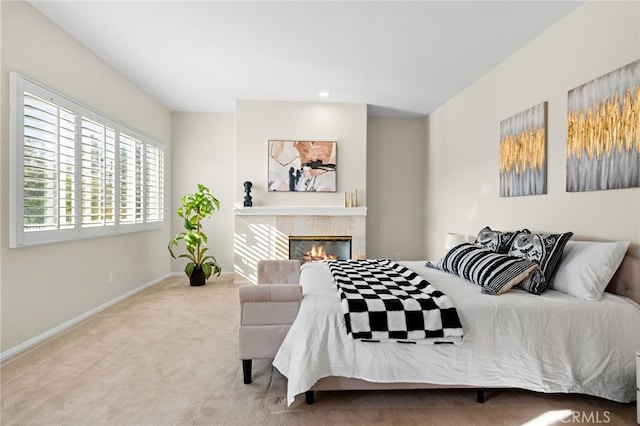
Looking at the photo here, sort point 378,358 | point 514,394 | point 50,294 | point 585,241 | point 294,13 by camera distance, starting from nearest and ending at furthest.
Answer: point 378,358 < point 514,394 < point 585,241 < point 294,13 < point 50,294

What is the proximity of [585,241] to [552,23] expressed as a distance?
6.20ft

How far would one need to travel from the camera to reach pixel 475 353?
2104mm

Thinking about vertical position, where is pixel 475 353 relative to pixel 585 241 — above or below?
below

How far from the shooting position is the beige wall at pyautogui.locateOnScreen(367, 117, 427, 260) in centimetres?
628

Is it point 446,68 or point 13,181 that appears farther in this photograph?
point 446,68

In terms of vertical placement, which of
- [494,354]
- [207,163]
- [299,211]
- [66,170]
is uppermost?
[207,163]

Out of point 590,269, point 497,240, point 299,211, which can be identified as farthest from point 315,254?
point 590,269

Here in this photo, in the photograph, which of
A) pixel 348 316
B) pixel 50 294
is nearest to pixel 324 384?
pixel 348 316

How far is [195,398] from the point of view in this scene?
7.24 ft

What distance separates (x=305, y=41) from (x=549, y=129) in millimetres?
2372

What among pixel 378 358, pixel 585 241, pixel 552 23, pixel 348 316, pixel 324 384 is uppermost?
pixel 552 23

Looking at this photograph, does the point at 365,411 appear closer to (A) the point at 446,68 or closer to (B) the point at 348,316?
(B) the point at 348,316

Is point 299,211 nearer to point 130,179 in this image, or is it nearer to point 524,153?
point 130,179

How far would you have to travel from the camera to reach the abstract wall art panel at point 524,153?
10.6 ft
